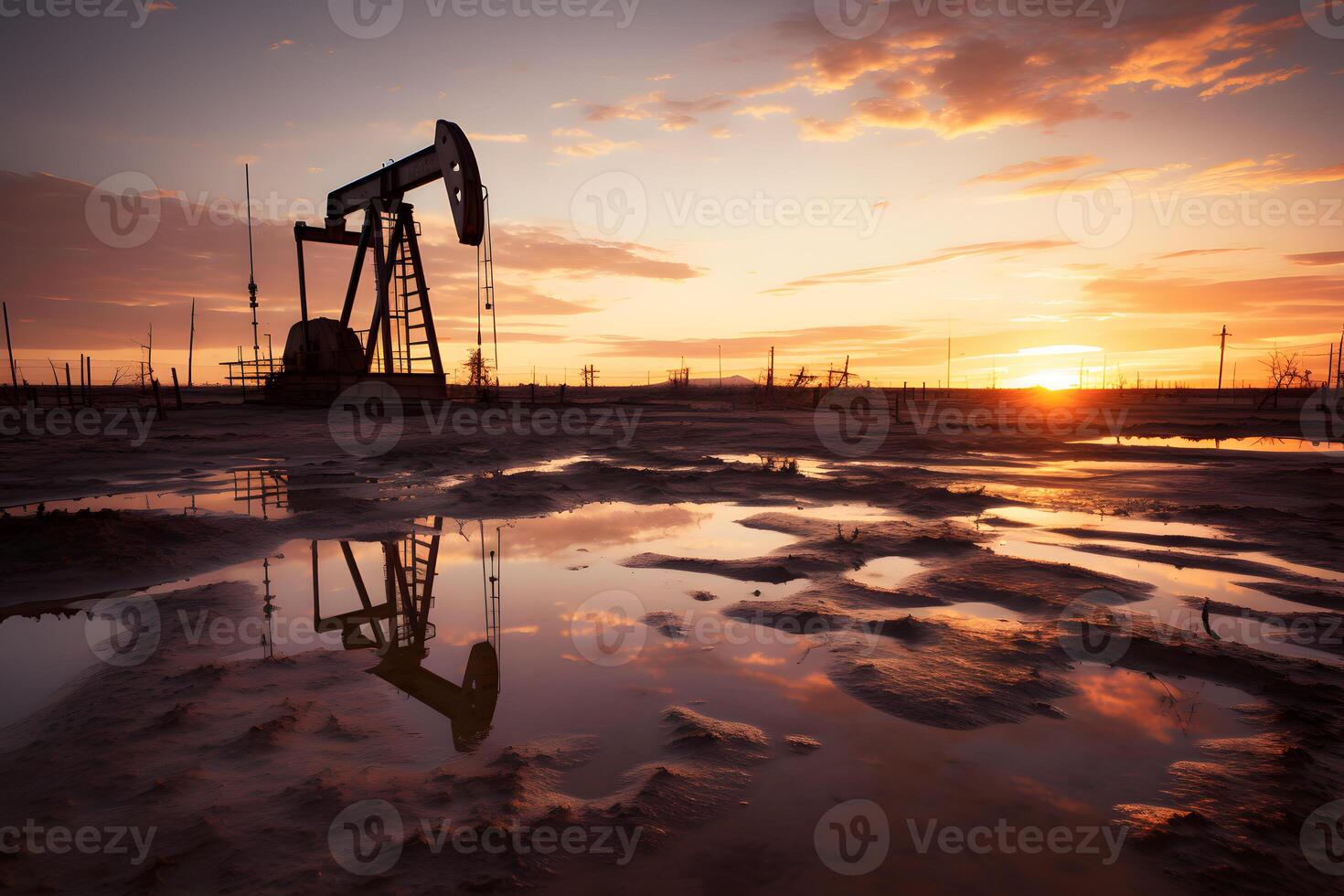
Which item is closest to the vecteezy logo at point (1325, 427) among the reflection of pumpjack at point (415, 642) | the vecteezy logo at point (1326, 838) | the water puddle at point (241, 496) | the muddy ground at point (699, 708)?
the muddy ground at point (699, 708)

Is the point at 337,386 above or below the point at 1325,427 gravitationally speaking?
above

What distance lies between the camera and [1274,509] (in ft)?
28.6

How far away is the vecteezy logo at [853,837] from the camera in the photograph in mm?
2258

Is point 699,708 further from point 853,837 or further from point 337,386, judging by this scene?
point 337,386

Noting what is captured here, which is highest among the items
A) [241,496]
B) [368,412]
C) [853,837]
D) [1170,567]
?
[368,412]

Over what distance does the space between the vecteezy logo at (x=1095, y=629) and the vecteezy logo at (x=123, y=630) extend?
6131 mm

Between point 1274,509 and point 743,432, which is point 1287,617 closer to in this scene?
point 1274,509

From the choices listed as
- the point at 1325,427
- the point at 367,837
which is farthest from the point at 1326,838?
the point at 1325,427

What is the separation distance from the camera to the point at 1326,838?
7.73 feet

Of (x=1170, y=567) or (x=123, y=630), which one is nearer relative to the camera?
(x=123, y=630)

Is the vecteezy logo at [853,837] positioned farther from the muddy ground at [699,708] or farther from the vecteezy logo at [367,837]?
the vecteezy logo at [367,837]

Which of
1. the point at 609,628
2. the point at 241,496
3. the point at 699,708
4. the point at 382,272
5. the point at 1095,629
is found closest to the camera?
the point at 699,708

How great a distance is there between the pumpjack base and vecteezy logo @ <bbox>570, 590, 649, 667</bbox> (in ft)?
61.1

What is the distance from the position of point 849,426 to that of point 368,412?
1930 cm
